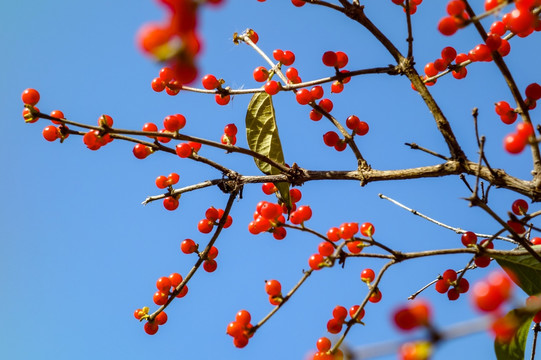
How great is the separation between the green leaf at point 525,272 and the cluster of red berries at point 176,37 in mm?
1587

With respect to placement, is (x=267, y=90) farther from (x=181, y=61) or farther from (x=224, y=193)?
(x=181, y=61)

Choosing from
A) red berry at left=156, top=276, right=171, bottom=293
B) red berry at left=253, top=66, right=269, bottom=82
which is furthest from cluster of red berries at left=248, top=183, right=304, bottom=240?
red berry at left=253, top=66, right=269, bottom=82

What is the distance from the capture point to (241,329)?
1868 mm

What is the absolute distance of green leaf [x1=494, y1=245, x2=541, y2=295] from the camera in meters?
1.97

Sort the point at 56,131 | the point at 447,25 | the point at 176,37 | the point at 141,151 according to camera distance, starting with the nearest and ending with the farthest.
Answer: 1. the point at 176,37
2. the point at 447,25
3. the point at 56,131
4. the point at 141,151

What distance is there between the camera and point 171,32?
853mm

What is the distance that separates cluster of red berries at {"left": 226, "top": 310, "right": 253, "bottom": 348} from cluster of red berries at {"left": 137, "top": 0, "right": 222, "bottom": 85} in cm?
121

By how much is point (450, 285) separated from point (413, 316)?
1.34 metres

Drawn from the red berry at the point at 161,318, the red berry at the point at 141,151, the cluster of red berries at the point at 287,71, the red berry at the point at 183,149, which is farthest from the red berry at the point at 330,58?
the red berry at the point at 161,318

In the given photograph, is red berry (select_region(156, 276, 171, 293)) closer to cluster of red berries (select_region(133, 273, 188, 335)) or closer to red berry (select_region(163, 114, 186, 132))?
cluster of red berries (select_region(133, 273, 188, 335))

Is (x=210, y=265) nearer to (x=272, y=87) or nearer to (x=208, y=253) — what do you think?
(x=208, y=253)

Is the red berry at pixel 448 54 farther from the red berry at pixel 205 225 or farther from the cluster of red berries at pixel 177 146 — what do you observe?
the red berry at pixel 205 225

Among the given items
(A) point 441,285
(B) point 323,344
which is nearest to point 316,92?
(A) point 441,285

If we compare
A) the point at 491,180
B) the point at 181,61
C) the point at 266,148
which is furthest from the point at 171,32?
the point at 266,148
